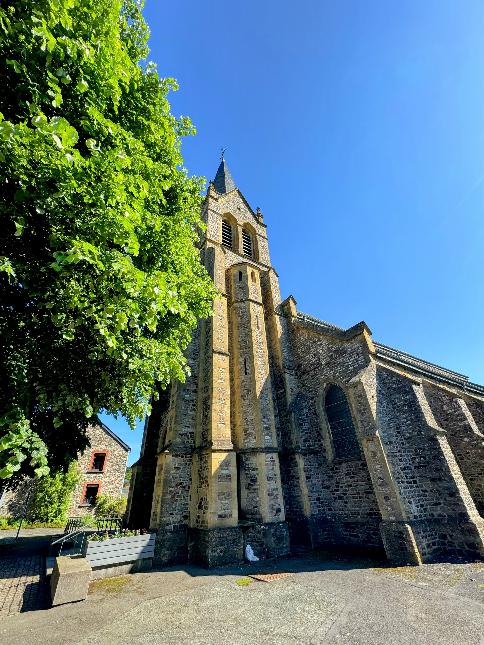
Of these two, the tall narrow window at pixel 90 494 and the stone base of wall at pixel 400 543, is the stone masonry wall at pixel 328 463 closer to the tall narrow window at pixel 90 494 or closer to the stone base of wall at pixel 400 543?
the stone base of wall at pixel 400 543

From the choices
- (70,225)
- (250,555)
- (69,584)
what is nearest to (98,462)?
(250,555)

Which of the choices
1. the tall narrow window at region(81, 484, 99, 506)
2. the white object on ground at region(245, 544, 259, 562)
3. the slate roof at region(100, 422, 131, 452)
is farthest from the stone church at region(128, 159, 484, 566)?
the slate roof at region(100, 422, 131, 452)

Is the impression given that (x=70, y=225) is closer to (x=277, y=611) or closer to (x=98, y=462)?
(x=277, y=611)

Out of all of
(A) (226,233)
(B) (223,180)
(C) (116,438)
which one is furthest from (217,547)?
(B) (223,180)

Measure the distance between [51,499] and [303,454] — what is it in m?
19.1

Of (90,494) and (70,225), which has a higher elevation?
(70,225)

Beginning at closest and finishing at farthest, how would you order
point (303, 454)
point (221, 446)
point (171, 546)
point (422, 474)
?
point (171, 546) < point (422, 474) < point (221, 446) < point (303, 454)

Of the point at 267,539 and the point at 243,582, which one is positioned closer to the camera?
the point at 243,582

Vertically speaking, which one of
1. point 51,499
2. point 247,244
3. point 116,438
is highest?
point 247,244

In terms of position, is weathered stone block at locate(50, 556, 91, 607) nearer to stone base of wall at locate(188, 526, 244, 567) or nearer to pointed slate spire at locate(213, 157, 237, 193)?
stone base of wall at locate(188, 526, 244, 567)

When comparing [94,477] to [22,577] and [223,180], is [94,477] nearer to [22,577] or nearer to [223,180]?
[22,577]

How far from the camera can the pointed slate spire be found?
23156 millimetres

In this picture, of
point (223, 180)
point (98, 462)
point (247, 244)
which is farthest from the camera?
point (223, 180)

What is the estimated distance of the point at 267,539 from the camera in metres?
9.43
